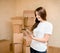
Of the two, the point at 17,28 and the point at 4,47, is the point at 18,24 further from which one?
the point at 4,47

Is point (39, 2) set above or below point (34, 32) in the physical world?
above

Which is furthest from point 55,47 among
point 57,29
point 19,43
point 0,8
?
point 0,8

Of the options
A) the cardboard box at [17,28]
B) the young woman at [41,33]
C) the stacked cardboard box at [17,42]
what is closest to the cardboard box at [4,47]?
the stacked cardboard box at [17,42]

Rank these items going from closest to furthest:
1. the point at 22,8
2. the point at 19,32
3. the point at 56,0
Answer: the point at 19,32
the point at 56,0
the point at 22,8

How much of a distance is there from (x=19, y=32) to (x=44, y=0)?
1313 millimetres

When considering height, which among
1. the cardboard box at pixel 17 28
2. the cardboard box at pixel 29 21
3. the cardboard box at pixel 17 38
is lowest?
the cardboard box at pixel 17 38

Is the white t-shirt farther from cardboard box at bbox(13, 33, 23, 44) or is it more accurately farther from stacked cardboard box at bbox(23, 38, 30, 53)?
cardboard box at bbox(13, 33, 23, 44)

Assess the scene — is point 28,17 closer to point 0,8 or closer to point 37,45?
point 0,8

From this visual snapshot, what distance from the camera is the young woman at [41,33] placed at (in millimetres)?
1992

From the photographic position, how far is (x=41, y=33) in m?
2.03

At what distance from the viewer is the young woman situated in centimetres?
199

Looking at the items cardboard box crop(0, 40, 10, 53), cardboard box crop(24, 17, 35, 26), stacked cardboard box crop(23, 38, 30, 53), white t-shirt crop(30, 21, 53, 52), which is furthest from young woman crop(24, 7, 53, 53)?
cardboard box crop(0, 40, 10, 53)

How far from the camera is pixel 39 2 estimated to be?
4.44 meters

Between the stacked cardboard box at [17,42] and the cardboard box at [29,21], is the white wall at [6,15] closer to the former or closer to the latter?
the stacked cardboard box at [17,42]
